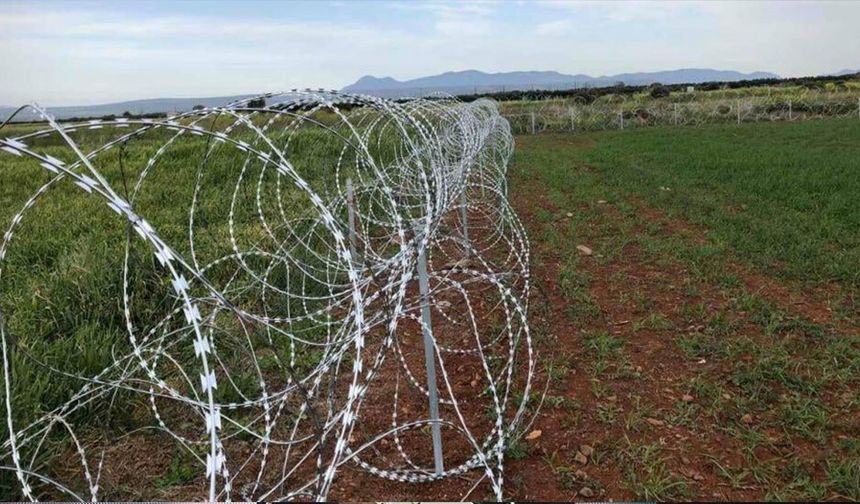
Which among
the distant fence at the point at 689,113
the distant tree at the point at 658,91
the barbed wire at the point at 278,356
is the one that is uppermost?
the distant tree at the point at 658,91

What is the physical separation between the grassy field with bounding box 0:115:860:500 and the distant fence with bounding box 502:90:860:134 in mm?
17144

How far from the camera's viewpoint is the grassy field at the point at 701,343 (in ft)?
A: 9.39

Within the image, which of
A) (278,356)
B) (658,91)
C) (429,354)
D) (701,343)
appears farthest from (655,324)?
(658,91)

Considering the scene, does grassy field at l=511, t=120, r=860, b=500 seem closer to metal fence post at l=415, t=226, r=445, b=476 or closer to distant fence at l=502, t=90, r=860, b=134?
metal fence post at l=415, t=226, r=445, b=476

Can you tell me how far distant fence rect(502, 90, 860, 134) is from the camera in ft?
82.1

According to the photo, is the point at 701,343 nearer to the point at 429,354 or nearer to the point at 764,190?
the point at 429,354

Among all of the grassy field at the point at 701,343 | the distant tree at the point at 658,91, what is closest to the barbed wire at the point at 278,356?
the grassy field at the point at 701,343

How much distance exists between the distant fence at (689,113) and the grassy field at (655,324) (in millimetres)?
17144

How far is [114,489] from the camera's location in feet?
9.29

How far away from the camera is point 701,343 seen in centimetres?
411

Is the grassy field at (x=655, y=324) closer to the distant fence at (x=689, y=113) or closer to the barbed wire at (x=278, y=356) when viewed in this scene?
the barbed wire at (x=278, y=356)

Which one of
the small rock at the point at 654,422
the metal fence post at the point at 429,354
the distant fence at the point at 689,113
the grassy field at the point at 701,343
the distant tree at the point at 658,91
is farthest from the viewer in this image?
→ the distant tree at the point at 658,91

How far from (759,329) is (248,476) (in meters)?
3.29

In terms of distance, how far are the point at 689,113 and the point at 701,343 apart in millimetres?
24351
